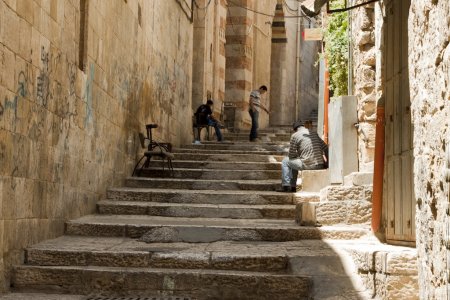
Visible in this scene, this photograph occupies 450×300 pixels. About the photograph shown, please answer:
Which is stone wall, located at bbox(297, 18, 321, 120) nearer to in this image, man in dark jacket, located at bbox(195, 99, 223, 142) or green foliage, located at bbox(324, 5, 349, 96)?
man in dark jacket, located at bbox(195, 99, 223, 142)

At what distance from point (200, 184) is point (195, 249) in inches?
135

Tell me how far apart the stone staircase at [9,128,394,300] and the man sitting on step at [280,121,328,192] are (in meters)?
0.35

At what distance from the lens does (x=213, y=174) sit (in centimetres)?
1095

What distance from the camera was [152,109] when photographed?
11.8 metres

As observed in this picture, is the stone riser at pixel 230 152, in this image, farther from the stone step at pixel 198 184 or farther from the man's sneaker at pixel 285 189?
the man's sneaker at pixel 285 189

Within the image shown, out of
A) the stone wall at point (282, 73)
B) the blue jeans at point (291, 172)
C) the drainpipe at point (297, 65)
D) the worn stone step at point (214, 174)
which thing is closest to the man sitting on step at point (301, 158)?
the blue jeans at point (291, 172)

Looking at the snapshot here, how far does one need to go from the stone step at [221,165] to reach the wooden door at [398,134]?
515cm

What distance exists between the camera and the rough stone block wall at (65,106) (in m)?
5.84

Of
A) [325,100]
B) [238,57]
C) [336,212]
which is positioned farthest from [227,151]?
[238,57]

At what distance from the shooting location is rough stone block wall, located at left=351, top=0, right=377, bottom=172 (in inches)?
294

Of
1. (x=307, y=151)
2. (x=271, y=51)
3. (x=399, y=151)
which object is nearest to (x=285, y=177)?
(x=307, y=151)

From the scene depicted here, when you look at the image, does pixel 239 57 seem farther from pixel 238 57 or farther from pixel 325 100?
pixel 325 100

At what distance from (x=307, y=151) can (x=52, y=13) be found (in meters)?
4.36

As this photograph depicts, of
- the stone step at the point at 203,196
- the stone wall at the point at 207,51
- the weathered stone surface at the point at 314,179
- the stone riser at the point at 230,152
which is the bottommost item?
the stone step at the point at 203,196
